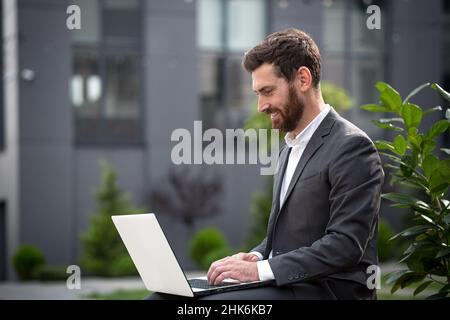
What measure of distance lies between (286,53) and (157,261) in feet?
3.19

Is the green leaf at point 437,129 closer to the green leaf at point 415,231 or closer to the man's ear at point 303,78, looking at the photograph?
the green leaf at point 415,231

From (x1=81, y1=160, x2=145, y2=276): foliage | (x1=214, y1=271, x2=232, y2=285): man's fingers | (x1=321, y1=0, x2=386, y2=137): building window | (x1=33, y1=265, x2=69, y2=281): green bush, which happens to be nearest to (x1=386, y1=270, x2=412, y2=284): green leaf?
(x1=214, y1=271, x2=232, y2=285): man's fingers

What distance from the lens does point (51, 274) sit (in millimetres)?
16078

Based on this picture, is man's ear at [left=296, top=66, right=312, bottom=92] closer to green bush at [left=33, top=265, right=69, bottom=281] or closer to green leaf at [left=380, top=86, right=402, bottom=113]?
green leaf at [left=380, top=86, right=402, bottom=113]

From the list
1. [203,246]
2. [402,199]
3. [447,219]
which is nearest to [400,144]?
[402,199]

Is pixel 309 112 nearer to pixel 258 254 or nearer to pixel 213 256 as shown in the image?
pixel 258 254

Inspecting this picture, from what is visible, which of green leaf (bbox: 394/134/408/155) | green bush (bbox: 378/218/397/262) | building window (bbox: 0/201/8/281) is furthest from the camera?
building window (bbox: 0/201/8/281)

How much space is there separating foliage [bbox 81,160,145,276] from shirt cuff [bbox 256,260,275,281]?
43.4ft

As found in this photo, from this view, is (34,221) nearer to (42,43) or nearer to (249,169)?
(42,43)

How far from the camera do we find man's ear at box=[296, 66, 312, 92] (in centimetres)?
305

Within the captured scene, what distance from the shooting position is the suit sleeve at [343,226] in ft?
9.26

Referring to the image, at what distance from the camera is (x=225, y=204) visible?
19094mm

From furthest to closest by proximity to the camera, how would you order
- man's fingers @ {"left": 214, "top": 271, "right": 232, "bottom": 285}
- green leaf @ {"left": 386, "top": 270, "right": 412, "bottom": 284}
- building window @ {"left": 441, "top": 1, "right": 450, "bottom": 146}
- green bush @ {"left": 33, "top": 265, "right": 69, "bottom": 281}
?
building window @ {"left": 441, "top": 1, "right": 450, "bottom": 146}, green bush @ {"left": 33, "top": 265, "right": 69, "bottom": 281}, green leaf @ {"left": 386, "top": 270, "right": 412, "bottom": 284}, man's fingers @ {"left": 214, "top": 271, "right": 232, "bottom": 285}
